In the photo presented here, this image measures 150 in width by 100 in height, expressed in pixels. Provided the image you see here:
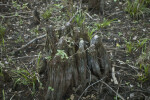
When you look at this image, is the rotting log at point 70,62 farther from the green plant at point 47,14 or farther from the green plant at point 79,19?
the green plant at point 47,14

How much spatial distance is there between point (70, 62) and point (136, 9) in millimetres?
2803

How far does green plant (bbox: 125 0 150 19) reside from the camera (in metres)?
4.69

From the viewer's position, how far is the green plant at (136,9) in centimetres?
469

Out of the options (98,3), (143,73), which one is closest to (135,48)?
(143,73)

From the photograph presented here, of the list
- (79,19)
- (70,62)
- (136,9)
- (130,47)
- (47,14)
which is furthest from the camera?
(47,14)

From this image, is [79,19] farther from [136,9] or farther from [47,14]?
[136,9]

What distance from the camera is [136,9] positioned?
4711 millimetres

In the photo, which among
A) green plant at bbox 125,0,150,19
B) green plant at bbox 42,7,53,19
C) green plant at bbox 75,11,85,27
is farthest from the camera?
green plant at bbox 42,7,53,19

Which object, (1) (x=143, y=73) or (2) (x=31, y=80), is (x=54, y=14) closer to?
(2) (x=31, y=80)

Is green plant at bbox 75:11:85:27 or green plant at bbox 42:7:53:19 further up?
green plant at bbox 42:7:53:19

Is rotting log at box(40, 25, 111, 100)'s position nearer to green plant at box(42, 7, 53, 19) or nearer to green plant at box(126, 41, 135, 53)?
green plant at box(126, 41, 135, 53)

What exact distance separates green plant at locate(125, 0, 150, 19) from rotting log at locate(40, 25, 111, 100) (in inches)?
86.3

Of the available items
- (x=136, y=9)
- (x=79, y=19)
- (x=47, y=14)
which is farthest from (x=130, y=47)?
(x=47, y=14)

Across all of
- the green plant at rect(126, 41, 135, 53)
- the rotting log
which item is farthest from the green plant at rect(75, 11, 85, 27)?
the rotting log
